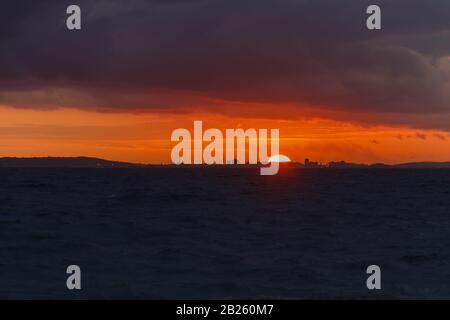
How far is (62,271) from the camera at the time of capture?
27.9 m

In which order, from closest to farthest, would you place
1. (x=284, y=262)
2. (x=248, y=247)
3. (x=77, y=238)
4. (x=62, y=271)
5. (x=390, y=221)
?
1. (x=62, y=271)
2. (x=284, y=262)
3. (x=248, y=247)
4. (x=77, y=238)
5. (x=390, y=221)

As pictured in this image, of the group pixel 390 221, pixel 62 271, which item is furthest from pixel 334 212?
pixel 62 271

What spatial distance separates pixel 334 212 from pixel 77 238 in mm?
27903

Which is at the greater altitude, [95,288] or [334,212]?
[334,212]

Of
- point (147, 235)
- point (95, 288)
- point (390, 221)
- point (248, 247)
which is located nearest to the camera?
point (95, 288)

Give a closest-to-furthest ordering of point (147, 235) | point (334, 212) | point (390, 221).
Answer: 1. point (147, 235)
2. point (390, 221)
3. point (334, 212)

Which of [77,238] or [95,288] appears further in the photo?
[77,238]

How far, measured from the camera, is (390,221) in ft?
171

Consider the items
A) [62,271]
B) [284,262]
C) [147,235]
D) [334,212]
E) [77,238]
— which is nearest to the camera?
[62,271]
